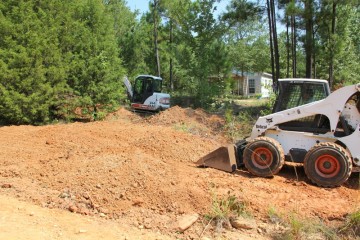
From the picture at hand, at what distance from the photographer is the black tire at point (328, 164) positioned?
22.6 feet

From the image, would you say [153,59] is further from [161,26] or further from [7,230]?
[7,230]

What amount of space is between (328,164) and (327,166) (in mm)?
40

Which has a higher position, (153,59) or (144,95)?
(153,59)

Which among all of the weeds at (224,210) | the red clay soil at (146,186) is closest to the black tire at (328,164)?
the red clay soil at (146,186)

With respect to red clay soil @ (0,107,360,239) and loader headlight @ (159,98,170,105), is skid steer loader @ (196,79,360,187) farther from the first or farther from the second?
loader headlight @ (159,98,170,105)

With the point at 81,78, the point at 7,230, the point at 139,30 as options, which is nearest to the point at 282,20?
the point at 81,78

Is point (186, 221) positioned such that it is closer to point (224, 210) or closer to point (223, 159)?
point (224, 210)

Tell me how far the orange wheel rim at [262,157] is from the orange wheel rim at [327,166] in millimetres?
855

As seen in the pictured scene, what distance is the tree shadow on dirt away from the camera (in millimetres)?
7273

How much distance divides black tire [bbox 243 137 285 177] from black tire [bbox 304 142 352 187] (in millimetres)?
519

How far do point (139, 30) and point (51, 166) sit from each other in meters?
27.6

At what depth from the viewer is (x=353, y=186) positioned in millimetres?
7254

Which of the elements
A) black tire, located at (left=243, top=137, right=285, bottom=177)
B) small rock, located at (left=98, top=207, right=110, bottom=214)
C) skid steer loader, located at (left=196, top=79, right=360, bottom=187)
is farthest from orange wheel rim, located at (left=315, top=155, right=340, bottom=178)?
small rock, located at (left=98, top=207, right=110, bottom=214)

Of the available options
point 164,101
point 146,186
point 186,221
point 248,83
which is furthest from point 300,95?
point 248,83
